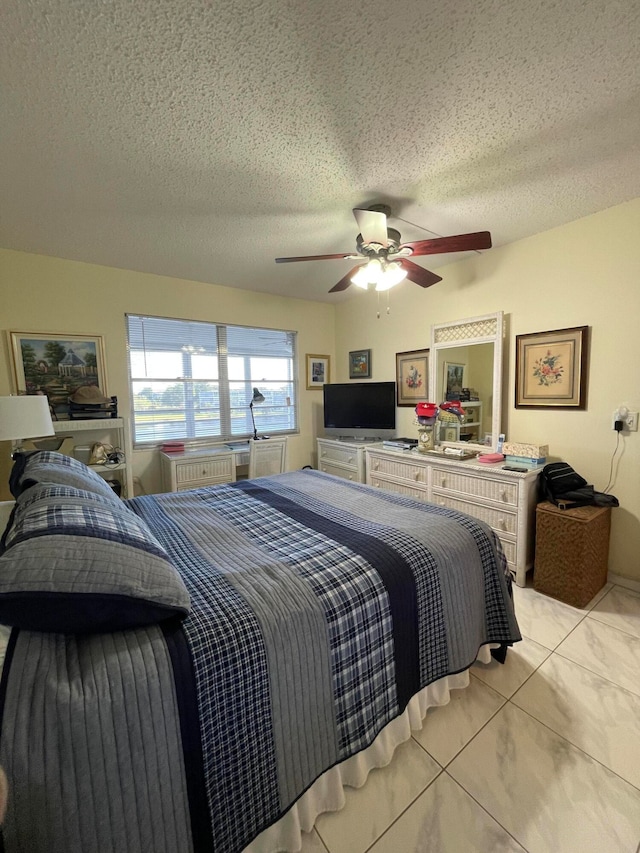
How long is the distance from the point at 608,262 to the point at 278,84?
2284 millimetres

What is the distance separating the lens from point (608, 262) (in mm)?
2262

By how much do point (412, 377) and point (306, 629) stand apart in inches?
116

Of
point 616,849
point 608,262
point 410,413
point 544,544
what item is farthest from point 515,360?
point 616,849

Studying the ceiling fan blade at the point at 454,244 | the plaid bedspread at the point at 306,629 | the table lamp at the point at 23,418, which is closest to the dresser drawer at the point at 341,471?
the plaid bedspread at the point at 306,629

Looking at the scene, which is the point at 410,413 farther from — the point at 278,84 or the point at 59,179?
the point at 59,179

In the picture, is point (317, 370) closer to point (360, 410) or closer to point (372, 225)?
point (360, 410)

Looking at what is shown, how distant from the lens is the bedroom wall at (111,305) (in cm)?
268

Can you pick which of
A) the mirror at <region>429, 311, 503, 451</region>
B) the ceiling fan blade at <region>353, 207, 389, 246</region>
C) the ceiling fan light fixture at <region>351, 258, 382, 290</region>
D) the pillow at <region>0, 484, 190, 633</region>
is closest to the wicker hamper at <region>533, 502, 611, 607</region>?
the mirror at <region>429, 311, 503, 451</region>

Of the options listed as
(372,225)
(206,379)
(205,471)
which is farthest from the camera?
(206,379)

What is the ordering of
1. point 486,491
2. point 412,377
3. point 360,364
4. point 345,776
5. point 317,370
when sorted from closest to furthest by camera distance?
point 345,776 < point 486,491 < point 412,377 < point 360,364 < point 317,370

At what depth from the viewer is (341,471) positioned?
12.7 ft

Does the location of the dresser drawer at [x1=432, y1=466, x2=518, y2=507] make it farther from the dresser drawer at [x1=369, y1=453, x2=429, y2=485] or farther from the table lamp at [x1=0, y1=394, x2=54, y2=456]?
the table lamp at [x1=0, y1=394, x2=54, y2=456]

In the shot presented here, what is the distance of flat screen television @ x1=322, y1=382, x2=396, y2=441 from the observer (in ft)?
12.2

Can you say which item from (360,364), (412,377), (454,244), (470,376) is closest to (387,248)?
(454,244)
